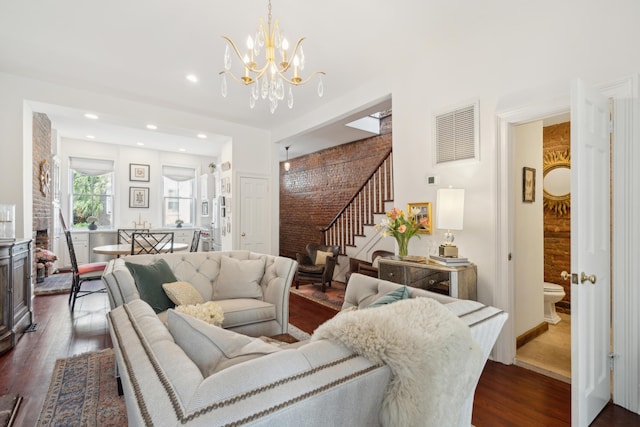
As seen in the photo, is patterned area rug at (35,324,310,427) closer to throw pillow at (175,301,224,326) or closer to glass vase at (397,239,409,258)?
throw pillow at (175,301,224,326)

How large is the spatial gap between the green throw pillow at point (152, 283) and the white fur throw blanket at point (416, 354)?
1.89 m

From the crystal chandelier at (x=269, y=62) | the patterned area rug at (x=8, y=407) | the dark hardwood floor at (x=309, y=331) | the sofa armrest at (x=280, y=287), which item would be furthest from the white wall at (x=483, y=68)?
the patterned area rug at (x=8, y=407)

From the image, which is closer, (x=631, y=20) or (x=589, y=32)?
(x=631, y=20)

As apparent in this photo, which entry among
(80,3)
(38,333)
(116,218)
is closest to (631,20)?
(80,3)

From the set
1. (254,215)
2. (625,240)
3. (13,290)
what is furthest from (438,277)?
(13,290)

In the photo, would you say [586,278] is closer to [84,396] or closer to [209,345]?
[209,345]

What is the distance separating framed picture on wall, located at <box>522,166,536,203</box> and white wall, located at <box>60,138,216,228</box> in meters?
7.66

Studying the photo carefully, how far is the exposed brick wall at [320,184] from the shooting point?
625cm

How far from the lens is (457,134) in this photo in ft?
9.39

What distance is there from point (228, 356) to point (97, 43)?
347 cm

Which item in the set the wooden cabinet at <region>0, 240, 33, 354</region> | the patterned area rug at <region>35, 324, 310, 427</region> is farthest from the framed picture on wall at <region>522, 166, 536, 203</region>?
the wooden cabinet at <region>0, 240, 33, 354</region>

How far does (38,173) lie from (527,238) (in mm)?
6790

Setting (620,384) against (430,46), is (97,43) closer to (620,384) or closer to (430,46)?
(430,46)

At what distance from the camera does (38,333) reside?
3137 mm
